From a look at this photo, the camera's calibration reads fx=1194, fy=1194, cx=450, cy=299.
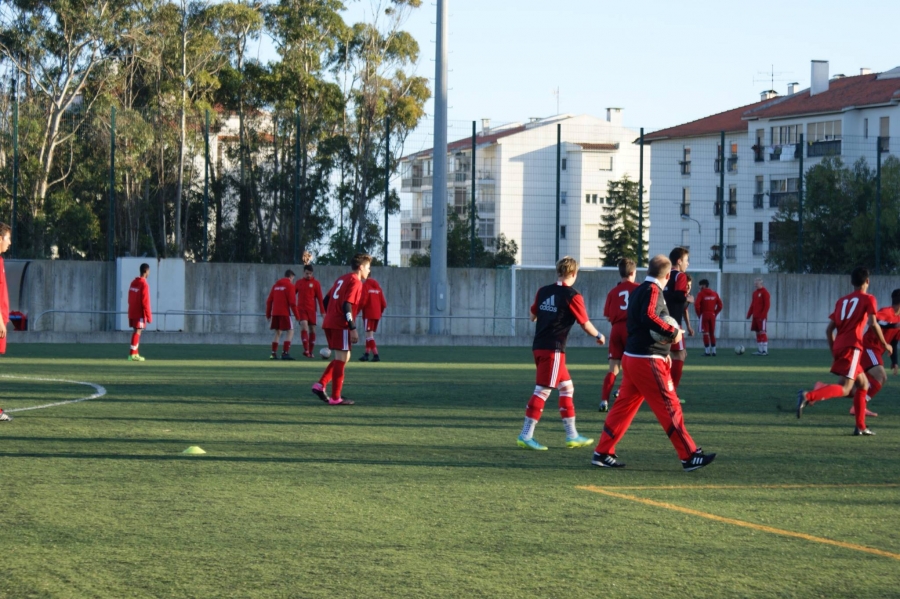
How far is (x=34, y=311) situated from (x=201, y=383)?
1600 centimetres

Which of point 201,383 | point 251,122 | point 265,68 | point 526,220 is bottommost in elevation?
point 201,383

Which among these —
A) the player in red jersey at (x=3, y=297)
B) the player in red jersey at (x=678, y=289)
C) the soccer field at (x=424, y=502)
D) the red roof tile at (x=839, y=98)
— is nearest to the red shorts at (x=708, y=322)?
the soccer field at (x=424, y=502)

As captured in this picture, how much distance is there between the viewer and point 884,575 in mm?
5891

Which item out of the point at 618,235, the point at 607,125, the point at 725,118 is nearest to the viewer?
the point at 618,235

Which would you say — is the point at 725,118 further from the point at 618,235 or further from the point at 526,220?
the point at 526,220

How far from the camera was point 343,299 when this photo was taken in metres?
14.3

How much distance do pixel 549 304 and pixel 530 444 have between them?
49.9 inches

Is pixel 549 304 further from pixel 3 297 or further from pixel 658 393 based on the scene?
pixel 3 297

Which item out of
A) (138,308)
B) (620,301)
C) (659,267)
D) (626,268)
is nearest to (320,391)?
(620,301)

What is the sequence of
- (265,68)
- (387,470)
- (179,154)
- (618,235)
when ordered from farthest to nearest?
(618,235) → (265,68) → (179,154) → (387,470)

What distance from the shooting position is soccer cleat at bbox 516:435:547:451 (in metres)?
10.6

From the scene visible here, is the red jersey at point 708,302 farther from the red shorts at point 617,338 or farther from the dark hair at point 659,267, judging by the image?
the dark hair at point 659,267

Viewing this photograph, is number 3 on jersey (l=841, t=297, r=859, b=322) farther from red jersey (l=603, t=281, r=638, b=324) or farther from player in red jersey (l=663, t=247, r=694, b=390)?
red jersey (l=603, t=281, r=638, b=324)

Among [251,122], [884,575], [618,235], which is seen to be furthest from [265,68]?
[884,575]
